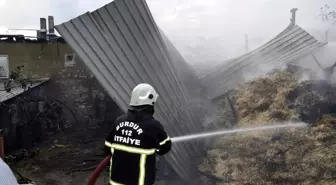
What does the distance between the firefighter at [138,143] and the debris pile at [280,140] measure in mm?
2294

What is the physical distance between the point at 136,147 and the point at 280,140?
9.90ft

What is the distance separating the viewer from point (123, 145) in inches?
100

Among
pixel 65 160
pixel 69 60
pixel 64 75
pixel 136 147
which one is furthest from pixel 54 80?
pixel 136 147

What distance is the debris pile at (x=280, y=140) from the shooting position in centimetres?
421

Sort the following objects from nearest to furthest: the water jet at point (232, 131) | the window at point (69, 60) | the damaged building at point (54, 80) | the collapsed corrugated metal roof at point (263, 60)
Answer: the water jet at point (232, 131) < the collapsed corrugated metal roof at point (263, 60) < the damaged building at point (54, 80) < the window at point (69, 60)

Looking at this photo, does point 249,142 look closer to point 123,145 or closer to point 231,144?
point 231,144

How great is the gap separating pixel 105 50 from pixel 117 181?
2.15 metres

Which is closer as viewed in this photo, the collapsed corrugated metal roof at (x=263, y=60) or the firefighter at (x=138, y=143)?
the firefighter at (x=138, y=143)

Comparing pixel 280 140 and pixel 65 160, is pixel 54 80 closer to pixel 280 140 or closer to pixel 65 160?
pixel 65 160

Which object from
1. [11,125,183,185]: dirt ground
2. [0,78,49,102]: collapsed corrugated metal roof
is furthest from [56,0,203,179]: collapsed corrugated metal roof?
[0,78,49,102]: collapsed corrugated metal roof

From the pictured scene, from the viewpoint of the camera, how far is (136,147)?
249 centimetres

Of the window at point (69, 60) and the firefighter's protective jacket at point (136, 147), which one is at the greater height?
the window at point (69, 60)

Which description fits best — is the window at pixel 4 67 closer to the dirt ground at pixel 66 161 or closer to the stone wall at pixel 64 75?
the stone wall at pixel 64 75

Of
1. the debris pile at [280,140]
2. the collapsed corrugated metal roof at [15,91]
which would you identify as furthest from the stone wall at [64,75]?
the debris pile at [280,140]
